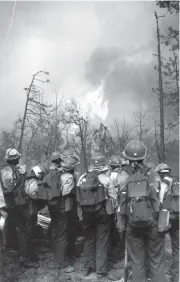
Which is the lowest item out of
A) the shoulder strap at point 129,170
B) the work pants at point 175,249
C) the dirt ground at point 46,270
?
the dirt ground at point 46,270

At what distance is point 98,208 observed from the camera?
4746 mm

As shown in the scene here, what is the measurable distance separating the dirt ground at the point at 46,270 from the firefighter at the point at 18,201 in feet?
0.64

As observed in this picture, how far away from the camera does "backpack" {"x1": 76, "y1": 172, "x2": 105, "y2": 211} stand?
15.3ft

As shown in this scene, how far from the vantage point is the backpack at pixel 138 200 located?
12.7ft

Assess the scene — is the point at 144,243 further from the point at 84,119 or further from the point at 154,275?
the point at 84,119

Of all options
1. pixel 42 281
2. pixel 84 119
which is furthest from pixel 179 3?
pixel 84 119

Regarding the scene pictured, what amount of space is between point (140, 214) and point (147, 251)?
2.59 feet

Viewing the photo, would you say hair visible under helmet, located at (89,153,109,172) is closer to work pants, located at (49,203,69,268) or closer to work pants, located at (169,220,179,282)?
work pants, located at (49,203,69,268)

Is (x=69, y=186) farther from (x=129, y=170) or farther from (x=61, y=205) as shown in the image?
(x=129, y=170)

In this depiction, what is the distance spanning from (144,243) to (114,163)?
2.86 m

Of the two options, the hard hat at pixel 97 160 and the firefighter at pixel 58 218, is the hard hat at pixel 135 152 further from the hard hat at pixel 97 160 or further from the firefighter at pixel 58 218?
the firefighter at pixel 58 218

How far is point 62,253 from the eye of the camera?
530cm

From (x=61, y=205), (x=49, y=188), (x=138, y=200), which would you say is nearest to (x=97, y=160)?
(x=49, y=188)

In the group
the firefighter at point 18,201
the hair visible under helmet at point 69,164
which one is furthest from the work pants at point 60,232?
the hair visible under helmet at point 69,164
